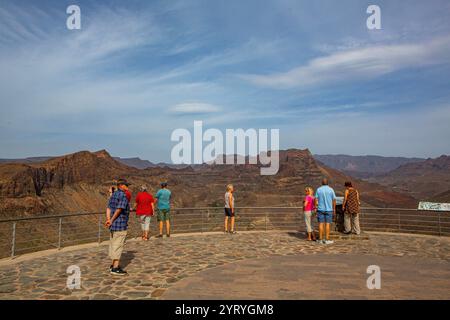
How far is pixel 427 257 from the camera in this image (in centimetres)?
873

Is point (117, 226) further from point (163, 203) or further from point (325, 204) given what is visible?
point (325, 204)

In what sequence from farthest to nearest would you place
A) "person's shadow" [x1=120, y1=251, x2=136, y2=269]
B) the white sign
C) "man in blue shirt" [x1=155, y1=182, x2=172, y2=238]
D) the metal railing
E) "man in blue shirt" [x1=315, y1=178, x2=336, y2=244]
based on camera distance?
the white sign → "man in blue shirt" [x1=155, y1=182, x2=172, y2=238] → the metal railing → "man in blue shirt" [x1=315, y1=178, x2=336, y2=244] → "person's shadow" [x1=120, y1=251, x2=136, y2=269]

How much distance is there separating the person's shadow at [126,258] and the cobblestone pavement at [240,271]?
0.03 m

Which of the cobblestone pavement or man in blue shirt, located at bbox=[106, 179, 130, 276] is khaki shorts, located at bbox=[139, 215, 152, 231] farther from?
man in blue shirt, located at bbox=[106, 179, 130, 276]

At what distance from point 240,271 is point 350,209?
5268mm

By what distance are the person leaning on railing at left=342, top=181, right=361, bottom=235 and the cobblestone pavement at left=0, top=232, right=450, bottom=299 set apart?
0.52 meters

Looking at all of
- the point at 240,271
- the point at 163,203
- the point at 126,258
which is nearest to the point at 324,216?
the point at 240,271

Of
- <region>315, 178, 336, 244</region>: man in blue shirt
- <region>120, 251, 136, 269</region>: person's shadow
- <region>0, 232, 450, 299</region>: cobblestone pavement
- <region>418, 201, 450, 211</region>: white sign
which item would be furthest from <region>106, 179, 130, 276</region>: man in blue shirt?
<region>418, 201, 450, 211</region>: white sign

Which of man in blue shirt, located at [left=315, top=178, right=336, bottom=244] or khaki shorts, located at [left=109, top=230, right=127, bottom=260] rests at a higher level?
man in blue shirt, located at [left=315, top=178, right=336, bottom=244]

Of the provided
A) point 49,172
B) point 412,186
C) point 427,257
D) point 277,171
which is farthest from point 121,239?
point 412,186

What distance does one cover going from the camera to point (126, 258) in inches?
340

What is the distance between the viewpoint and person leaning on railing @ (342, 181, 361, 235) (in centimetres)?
1101

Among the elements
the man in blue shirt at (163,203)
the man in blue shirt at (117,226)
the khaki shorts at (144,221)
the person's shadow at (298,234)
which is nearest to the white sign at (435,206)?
the person's shadow at (298,234)
